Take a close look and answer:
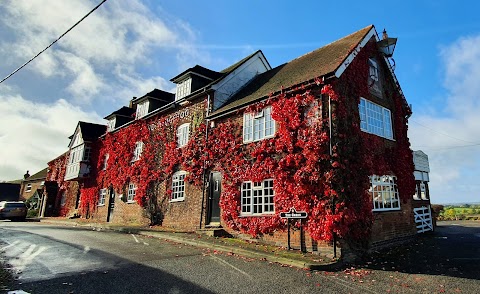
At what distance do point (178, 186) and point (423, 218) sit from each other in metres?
14.8

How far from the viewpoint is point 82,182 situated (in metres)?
29.6

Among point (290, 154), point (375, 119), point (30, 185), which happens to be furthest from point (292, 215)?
point (30, 185)

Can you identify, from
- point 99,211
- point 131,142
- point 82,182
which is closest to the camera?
point 131,142

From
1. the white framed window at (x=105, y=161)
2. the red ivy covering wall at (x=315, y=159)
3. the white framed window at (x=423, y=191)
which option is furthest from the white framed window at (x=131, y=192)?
the white framed window at (x=423, y=191)

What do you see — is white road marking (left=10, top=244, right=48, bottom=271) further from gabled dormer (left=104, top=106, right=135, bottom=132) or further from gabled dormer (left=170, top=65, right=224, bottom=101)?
gabled dormer (left=104, top=106, right=135, bottom=132)

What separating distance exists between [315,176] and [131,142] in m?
17.3

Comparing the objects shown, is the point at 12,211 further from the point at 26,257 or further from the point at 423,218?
the point at 423,218

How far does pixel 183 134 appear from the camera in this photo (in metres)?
18.6

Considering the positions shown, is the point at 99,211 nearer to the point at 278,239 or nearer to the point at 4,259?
the point at 4,259

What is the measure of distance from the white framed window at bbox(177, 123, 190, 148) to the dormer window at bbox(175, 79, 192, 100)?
2.34 m

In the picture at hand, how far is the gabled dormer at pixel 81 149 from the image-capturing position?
28625 millimetres

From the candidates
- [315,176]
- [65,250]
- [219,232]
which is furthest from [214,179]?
[65,250]

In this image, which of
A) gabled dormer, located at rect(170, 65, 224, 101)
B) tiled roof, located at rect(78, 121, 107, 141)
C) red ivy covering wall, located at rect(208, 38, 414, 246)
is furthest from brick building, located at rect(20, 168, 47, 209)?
red ivy covering wall, located at rect(208, 38, 414, 246)

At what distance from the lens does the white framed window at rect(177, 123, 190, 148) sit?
1828 centimetres
